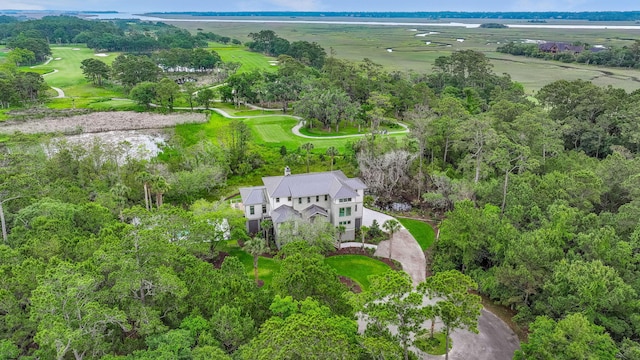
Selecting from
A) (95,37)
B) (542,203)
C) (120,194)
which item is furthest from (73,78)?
(542,203)

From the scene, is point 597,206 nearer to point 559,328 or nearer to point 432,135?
point 432,135

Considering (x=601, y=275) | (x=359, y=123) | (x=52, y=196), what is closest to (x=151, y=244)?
(x=52, y=196)

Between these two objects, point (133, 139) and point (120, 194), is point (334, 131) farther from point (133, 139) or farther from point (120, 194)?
point (120, 194)

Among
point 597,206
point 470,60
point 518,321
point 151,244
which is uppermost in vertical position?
point 470,60

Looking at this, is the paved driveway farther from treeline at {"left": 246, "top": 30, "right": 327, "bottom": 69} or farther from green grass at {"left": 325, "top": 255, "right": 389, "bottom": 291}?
treeline at {"left": 246, "top": 30, "right": 327, "bottom": 69}

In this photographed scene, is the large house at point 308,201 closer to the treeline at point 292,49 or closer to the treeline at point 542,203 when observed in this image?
the treeline at point 542,203

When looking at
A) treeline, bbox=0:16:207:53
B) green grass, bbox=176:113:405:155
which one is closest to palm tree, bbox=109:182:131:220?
green grass, bbox=176:113:405:155
